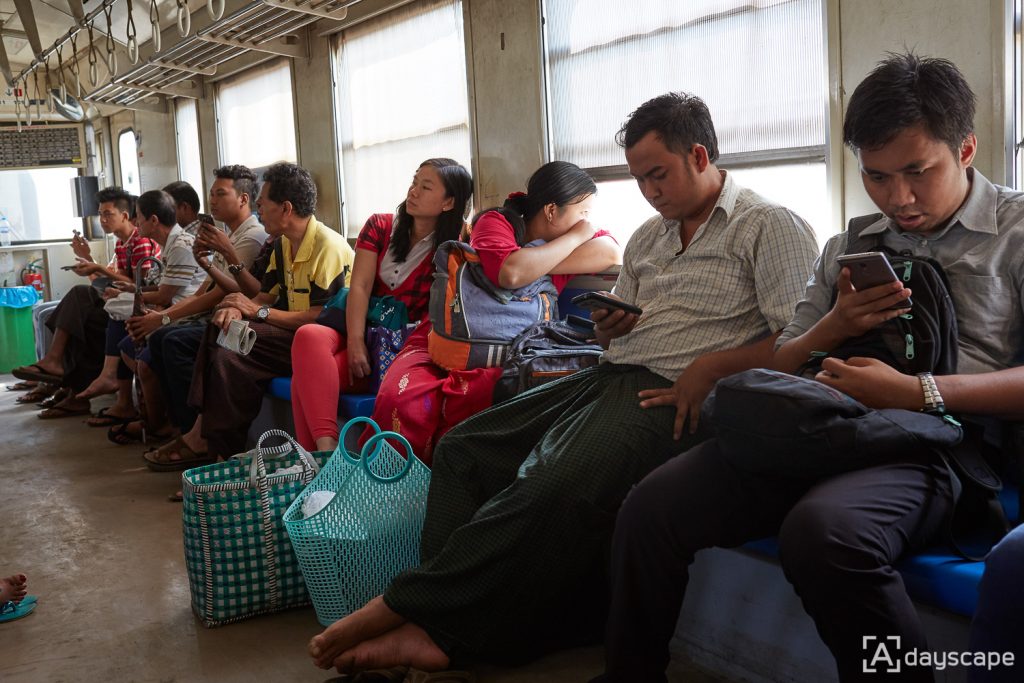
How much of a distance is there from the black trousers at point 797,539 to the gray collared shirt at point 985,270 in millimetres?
313

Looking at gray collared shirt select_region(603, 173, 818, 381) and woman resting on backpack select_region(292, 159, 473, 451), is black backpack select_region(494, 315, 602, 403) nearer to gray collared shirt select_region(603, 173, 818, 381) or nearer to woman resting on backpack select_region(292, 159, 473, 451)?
gray collared shirt select_region(603, 173, 818, 381)

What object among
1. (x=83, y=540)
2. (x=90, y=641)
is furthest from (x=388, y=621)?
(x=83, y=540)

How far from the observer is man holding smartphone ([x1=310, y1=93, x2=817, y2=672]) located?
2.08 metres

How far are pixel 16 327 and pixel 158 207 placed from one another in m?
3.52

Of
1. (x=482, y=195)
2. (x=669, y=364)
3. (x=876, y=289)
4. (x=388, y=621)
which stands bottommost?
(x=388, y=621)

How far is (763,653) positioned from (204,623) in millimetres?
1581

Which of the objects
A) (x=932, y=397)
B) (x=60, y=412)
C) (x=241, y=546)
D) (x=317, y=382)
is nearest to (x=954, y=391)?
(x=932, y=397)

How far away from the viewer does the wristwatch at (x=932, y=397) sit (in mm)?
1681

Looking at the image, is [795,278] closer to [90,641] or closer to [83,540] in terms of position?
[90,641]

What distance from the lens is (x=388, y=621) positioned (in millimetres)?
2139

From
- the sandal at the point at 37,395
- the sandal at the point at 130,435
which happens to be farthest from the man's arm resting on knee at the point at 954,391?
the sandal at the point at 37,395

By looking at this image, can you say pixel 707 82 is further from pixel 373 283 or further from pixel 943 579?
pixel 943 579

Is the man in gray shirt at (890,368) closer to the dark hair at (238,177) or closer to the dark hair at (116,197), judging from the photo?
the dark hair at (238,177)

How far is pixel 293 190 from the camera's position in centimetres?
427
